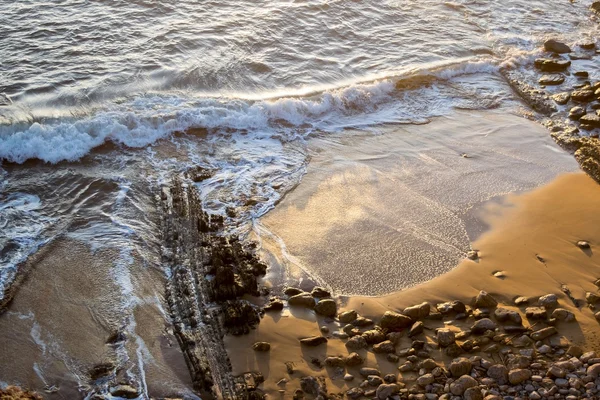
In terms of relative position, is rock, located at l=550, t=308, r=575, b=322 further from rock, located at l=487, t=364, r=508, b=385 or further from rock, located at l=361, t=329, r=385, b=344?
rock, located at l=361, t=329, r=385, b=344

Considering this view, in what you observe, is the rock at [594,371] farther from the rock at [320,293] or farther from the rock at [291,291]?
the rock at [291,291]

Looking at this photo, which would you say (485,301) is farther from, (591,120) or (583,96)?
(583,96)

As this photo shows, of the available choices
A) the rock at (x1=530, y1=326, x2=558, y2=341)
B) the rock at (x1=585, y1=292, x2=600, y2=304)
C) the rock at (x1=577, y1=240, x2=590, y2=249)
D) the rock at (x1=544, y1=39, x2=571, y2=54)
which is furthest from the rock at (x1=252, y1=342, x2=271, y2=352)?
the rock at (x1=544, y1=39, x2=571, y2=54)

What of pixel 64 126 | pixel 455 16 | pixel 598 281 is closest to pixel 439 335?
pixel 598 281

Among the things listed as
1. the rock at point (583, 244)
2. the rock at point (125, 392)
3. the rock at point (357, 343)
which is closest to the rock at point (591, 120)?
the rock at point (583, 244)

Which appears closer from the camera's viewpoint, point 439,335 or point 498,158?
point 439,335

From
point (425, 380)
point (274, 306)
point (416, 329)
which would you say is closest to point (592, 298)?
point (416, 329)

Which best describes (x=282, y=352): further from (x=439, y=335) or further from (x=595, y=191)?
(x=595, y=191)
